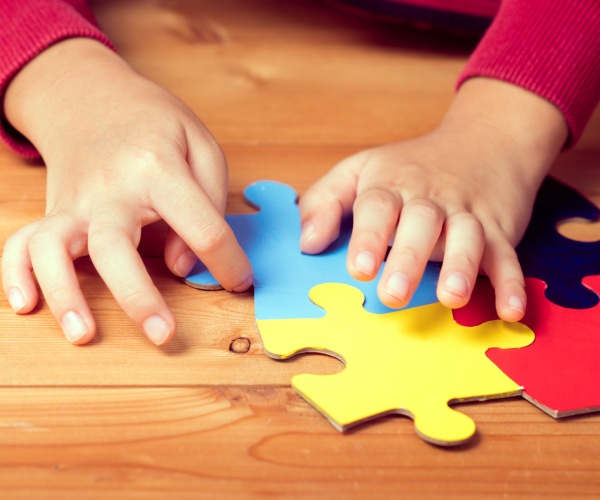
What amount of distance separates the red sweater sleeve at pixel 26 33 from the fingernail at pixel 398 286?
24.5 inches

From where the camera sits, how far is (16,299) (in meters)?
0.83

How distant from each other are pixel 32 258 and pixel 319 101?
2.37 feet

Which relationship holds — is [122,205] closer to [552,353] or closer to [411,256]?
[411,256]

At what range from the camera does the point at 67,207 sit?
859mm

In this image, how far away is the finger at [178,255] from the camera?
34.9 inches

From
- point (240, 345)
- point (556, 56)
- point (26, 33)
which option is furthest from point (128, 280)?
point (556, 56)

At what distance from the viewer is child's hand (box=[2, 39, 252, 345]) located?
0.79 m

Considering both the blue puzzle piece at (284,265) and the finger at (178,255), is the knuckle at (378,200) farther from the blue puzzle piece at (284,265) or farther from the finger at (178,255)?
the finger at (178,255)

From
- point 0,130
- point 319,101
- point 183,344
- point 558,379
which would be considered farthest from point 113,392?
point 319,101

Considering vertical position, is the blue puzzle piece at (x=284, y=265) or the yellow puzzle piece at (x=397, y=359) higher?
the yellow puzzle piece at (x=397, y=359)

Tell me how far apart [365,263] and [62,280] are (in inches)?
12.8

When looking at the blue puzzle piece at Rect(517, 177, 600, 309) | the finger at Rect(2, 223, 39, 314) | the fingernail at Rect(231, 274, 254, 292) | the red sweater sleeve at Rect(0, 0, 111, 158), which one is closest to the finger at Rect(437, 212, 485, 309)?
the blue puzzle piece at Rect(517, 177, 600, 309)

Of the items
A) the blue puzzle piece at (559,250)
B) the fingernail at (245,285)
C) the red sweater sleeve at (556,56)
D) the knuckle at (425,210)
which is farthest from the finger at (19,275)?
the red sweater sleeve at (556,56)

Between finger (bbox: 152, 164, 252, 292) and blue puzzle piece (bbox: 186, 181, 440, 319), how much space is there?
0.14ft
